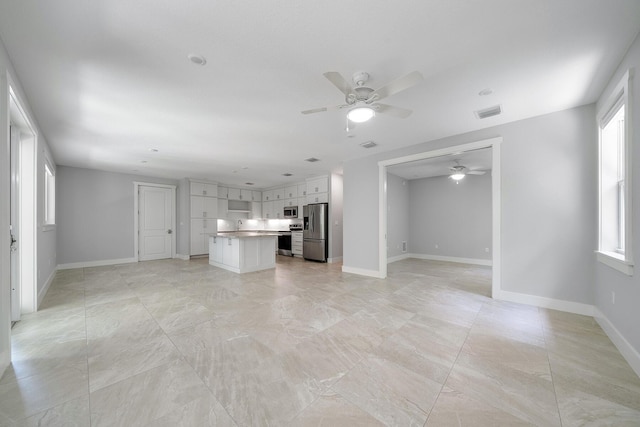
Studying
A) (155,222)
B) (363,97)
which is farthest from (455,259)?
(155,222)

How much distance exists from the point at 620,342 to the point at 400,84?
305 cm

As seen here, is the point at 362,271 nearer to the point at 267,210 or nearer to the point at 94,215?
the point at 267,210

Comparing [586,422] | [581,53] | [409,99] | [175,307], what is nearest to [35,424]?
[175,307]

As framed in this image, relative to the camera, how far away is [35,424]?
4.74 ft

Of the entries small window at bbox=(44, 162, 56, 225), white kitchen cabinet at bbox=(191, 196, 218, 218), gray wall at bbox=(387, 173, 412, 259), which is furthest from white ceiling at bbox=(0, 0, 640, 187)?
white kitchen cabinet at bbox=(191, 196, 218, 218)

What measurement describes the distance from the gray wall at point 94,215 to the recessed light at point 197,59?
6.67m

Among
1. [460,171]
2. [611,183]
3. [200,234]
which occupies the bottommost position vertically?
[200,234]

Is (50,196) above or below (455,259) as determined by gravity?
above

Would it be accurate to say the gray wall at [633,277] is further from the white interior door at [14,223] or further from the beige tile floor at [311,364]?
the white interior door at [14,223]

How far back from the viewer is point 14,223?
2.78 meters

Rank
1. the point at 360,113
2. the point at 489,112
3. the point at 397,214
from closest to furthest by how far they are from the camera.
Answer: the point at 360,113 < the point at 489,112 < the point at 397,214

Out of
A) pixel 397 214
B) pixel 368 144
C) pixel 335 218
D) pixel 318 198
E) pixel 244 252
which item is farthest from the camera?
pixel 397 214

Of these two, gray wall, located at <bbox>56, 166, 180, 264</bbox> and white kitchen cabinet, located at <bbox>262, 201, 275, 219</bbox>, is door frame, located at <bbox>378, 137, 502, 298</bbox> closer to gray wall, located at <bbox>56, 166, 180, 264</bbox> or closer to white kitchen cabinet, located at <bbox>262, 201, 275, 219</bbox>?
white kitchen cabinet, located at <bbox>262, 201, 275, 219</bbox>

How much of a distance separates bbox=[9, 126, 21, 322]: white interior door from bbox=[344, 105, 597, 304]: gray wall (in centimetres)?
588
